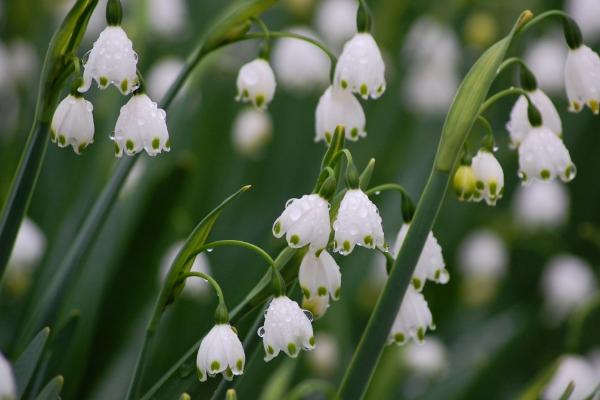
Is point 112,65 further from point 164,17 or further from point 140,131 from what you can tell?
point 164,17

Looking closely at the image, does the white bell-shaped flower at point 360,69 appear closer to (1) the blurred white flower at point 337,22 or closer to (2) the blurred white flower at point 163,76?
(2) the blurred white flower at point 163,76

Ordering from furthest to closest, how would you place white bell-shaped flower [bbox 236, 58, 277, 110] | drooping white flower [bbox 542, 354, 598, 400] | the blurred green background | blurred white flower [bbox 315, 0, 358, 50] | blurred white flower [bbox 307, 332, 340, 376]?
1. blurred white flower [bbox 315, 0, 358, 50]
2. blurred white flower [bbox 307, 332, 340, 376]
3. the blurred green background
4. drooping white flower [bbox 542, 354, 598, 400]
5. white bell-shaped flower [bbox 236, 58, 277, 110]

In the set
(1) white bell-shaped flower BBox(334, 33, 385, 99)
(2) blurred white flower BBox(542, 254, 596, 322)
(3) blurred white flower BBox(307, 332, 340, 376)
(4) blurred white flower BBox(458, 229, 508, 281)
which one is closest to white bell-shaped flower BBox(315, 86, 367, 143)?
(1) white bell-shaped flower BBox(334, 33, 385, 99)

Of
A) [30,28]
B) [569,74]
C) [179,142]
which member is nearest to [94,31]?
[30,28]

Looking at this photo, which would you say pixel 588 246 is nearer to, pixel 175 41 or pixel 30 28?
→ pixel 175 41

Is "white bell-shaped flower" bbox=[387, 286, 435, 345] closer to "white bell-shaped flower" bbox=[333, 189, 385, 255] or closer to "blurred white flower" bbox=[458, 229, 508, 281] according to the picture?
"white bell-shaped flower" bbox=[333, 189, 385, 255]
